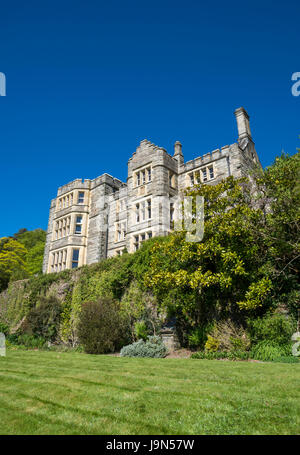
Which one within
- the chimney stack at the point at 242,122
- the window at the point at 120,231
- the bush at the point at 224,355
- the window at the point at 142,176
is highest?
the chimney stack at the point at 242,122

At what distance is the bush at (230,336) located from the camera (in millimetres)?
12039

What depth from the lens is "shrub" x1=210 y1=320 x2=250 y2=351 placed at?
1204 cm

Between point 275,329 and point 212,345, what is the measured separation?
2604mm

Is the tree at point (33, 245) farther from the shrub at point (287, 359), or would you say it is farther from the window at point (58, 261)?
Result: the shrub at point (287, 359)

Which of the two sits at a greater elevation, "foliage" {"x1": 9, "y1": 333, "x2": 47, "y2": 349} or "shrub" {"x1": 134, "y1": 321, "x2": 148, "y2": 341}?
"shrub" {"x1": 134, "y1": 321, "x2": 148, "y2": 341}

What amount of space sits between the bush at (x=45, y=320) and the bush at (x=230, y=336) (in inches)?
469

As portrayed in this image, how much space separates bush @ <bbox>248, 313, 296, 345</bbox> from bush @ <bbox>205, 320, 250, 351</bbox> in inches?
18.9

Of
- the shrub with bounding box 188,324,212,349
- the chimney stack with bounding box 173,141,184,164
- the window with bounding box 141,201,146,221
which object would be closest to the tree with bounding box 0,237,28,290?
the window with bounding box 141,201,146,221

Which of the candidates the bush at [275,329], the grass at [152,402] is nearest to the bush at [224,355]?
the bush at [275,329]

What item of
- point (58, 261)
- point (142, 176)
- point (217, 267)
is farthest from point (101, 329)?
point (58, 261)

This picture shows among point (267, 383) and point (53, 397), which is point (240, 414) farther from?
point (53, 397)

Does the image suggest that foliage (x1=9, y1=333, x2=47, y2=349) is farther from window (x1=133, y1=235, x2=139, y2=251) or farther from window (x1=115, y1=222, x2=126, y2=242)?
window (x1=115, y1=222, x2=126, y2=242)

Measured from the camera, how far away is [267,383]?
20.0 feet

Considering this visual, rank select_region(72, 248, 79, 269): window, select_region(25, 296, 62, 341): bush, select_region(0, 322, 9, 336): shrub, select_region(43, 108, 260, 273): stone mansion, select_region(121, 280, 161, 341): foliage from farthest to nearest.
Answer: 1. select_region(72, 248, 79, 269): window
2. select_region(0, 322, 9, 336): shrub
3. select_region(43, 108, 260, 273): stone mansion
4. select_region(25, 296, 62, 341): bush
5. select_region(121, 280, 161, 341): foliage
